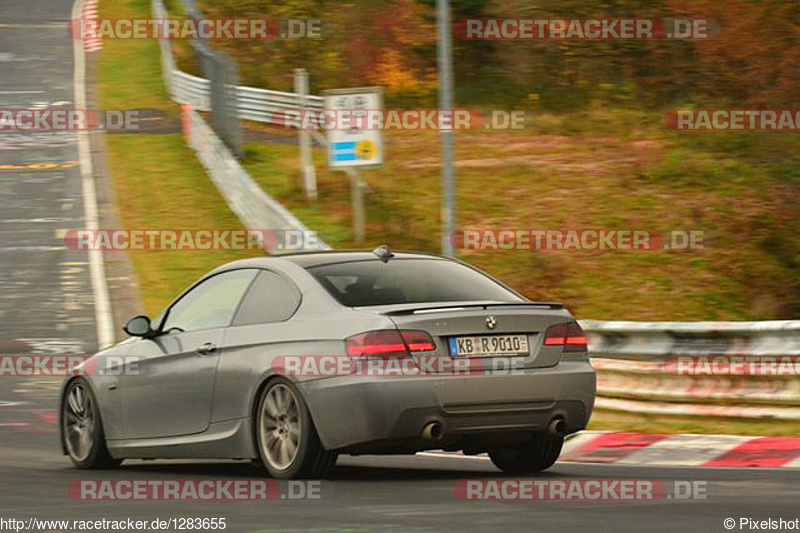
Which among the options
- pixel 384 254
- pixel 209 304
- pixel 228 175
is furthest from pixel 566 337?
pixel 228 175

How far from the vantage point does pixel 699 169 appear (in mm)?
31750

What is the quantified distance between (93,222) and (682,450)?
20.1 meters

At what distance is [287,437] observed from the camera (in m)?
10.0

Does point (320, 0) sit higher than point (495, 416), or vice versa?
point (320, 0)

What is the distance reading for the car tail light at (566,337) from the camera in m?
10.3

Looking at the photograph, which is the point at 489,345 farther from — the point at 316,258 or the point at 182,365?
the point at 182,365

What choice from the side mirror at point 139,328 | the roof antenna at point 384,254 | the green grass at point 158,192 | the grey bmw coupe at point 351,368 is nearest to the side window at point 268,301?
the grey bmw coupe at point 351,368

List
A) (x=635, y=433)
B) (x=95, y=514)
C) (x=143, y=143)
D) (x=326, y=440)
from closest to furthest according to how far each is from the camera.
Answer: (x=95, y=514)
(x=326, y=440)
(x=635, y=433)
(x=143, y=143)

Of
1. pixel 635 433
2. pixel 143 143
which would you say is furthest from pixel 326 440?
pixel 143 143

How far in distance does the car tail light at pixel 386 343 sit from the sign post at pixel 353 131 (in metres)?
14.8

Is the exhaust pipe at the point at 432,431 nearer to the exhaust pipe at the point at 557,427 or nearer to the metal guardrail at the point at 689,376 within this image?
the exhaust pipe at the point at 557,427

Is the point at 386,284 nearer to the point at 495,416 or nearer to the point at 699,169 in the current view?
the point at 495,416

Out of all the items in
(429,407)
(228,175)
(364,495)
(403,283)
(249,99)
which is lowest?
(364,495)

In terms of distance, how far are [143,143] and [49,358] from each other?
19.8 meters
